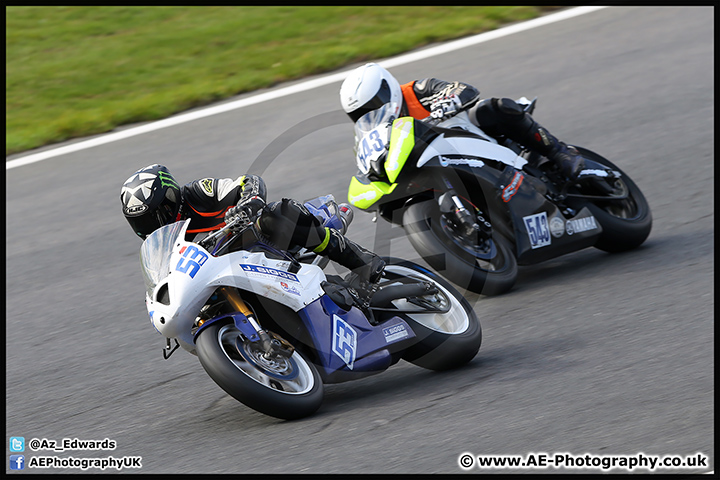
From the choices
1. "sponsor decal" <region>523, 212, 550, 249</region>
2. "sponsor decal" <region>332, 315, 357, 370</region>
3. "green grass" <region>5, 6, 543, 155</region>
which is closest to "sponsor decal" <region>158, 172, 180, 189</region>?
"sponsor decal" <region>332, 315, 357, 370</region>

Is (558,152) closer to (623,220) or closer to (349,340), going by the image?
(623,220)

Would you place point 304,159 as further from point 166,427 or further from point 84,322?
point 166,427

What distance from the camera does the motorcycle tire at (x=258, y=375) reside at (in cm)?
415

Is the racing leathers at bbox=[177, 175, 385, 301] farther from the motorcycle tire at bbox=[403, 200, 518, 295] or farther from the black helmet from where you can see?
the motorcycle tire at bbox=[403, 200, 518, 295]

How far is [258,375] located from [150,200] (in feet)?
3.58

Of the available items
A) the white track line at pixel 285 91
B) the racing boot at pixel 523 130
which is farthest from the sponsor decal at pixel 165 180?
the white track line at pixel 285 91

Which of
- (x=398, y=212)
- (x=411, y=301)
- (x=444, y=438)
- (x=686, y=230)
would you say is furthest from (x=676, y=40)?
(x=444, y=438)

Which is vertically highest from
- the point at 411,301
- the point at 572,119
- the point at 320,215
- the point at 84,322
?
the point at 320,215

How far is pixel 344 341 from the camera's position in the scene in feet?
15.6

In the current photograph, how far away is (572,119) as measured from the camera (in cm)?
936

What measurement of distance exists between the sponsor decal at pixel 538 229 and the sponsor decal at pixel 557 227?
0.04 metres

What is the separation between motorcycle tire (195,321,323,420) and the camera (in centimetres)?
415

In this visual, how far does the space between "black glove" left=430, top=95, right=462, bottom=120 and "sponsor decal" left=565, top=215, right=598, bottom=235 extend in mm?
1128
